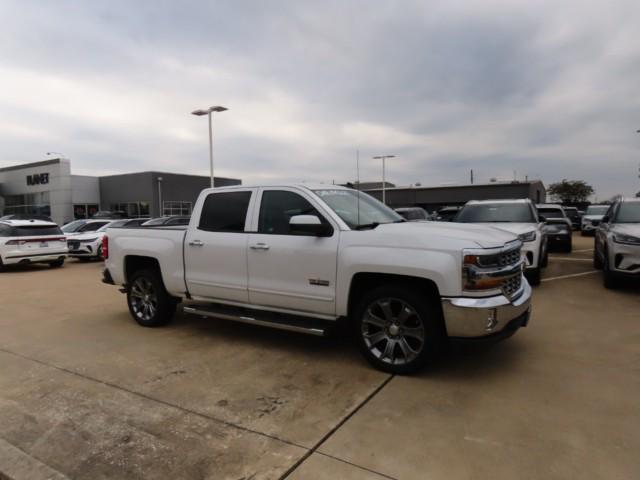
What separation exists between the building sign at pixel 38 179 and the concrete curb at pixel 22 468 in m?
43.3

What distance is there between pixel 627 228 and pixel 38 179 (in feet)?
149

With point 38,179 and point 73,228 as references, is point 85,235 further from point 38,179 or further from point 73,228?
point 38,179

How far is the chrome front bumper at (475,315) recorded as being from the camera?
151 inches

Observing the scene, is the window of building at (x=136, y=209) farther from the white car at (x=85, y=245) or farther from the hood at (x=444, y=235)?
the hood at (x=444, y=235)

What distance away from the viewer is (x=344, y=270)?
14.4ft

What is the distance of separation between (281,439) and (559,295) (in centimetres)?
645

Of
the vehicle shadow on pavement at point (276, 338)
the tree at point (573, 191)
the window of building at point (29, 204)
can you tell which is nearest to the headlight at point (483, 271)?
the vehicle shadow on pavement at point (276, 338)

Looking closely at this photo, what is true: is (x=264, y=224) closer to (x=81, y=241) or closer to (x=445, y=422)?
(x=445, y=422)

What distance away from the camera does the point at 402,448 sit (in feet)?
9.93

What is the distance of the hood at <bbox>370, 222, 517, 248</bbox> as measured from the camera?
3.97 metres

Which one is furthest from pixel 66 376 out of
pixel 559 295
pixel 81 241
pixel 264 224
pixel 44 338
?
pixel 81 241

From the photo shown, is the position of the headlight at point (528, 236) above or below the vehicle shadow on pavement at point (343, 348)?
above

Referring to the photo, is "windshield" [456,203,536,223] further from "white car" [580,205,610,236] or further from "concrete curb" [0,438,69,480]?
"white car" [580,205,610,236]

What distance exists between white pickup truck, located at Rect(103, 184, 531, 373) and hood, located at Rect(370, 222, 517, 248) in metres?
0.01
